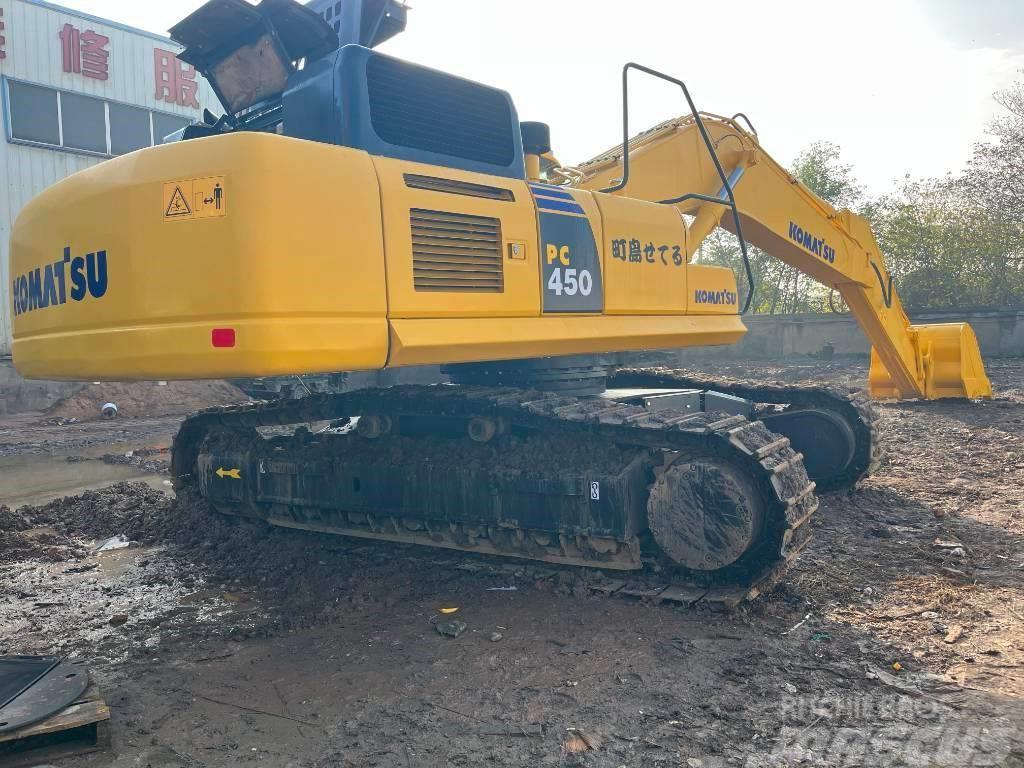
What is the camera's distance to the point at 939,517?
5.69m

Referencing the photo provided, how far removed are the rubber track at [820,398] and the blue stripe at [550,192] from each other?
283 cm

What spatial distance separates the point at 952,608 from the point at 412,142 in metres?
3.42

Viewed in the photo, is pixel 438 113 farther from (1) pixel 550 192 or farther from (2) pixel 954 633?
(2) pixel 954 633

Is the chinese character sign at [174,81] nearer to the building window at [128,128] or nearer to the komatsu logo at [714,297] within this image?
the building window at [128,128]

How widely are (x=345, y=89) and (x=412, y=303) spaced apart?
3.51 ft

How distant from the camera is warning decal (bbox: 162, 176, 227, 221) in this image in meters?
3.18

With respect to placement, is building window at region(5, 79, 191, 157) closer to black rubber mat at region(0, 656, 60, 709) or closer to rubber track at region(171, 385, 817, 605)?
rubber track at region(171, 385, 817, 605)

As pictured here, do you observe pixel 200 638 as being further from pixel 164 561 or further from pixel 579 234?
pixel 579 234

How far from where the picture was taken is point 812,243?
715 centimetres

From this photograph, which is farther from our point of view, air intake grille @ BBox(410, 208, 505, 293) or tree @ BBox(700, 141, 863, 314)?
tree @ BBox(700, 141, 863, 314)

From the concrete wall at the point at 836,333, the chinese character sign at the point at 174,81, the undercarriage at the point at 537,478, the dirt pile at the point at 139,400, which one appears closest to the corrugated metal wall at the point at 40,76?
the chinese character sign at the point at 174,81

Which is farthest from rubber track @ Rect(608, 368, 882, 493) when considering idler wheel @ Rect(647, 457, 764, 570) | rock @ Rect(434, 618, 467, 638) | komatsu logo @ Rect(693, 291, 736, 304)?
rock @ Rect(434, 618, 467, 638)

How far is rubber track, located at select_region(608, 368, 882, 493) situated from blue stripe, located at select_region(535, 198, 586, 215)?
2.79 meters

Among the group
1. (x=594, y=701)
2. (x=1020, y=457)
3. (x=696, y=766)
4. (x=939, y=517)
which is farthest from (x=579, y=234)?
(x=1020, y=457)
